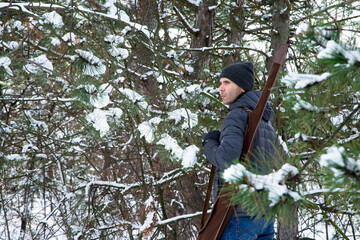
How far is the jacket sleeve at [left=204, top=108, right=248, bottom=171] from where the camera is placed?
1.93 meters

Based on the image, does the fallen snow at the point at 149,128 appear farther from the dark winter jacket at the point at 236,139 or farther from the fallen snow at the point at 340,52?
the fallen snow at the point at 340,52

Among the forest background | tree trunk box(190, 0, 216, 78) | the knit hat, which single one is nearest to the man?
the knit hat

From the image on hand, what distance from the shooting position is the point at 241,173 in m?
1.12

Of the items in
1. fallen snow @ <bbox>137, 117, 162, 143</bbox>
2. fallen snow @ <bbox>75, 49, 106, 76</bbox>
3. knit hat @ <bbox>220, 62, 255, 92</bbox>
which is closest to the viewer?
knit hat @ <bbox>220, 62, 255, 92</bbox>

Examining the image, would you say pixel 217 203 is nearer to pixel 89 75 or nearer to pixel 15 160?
pixel 89 75

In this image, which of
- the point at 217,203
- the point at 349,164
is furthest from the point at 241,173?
the point at 217,203

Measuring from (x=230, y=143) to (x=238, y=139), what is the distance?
0.05 m

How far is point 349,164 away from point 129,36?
291cm

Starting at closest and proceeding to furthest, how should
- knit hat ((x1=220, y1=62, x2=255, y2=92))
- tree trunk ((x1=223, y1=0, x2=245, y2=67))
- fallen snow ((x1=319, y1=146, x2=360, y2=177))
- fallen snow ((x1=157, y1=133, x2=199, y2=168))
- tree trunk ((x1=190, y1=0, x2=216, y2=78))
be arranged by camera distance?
fallen snow ((x1=319, y1=146, x2=360, y2=177)) → knit hat ((x1=220, y1=62, x2=255, y2=92)) → fallen snow ((x1=157, y1=133, x2=199, y2=168)) → tree trunk ((x1=223, y1=0, x2=245, y2=67)) → tree trunk ((x1=190, y1=0, x2=216, y2=78))

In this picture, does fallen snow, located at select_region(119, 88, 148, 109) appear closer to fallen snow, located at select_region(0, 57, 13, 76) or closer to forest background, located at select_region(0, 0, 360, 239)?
forest background, located at select_region(0, 0, 360, 239)

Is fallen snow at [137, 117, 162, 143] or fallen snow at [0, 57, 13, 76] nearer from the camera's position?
fallen snow at [0, 57, 13, 76]

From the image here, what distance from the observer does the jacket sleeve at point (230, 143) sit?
193 cm

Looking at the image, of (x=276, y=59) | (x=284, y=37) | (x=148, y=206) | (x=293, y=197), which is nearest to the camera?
(x=293, y=197)

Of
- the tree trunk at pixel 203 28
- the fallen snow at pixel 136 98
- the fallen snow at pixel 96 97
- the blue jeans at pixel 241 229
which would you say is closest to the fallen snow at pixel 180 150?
the fallen snow at pixel 136 98
